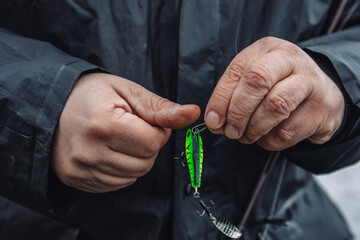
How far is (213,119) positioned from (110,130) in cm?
36

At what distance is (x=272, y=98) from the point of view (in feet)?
3.85

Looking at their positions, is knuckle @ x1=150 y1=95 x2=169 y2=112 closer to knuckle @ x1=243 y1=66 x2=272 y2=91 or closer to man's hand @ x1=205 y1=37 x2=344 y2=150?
man's hand @ x1=205 y1=37 x2=344 y2=150

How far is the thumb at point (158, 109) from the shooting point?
1192 millimetres

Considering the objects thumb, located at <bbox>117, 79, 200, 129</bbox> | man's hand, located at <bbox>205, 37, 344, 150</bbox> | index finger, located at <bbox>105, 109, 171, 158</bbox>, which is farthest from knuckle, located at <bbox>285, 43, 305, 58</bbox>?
index finger, located at <bbox>105, 109, 171, 158</bbox>

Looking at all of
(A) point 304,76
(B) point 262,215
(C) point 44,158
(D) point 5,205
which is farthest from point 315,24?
(D) point 5,205

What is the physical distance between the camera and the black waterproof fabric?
4.36ft

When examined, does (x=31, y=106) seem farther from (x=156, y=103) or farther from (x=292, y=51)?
(x=292, y=51)

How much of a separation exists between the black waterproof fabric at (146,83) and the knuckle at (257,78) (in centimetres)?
38

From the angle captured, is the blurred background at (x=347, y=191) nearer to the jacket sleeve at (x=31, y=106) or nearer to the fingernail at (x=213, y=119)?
the fingernail at (x=213, y=119)

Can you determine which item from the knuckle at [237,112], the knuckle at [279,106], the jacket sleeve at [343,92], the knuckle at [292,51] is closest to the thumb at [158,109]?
the knuckle at [237,112]

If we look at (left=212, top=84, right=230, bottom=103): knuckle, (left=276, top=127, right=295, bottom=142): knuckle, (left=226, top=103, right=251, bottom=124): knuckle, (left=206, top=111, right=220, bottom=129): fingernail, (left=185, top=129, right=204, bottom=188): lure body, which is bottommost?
(left=185, top=129, right=204, bottom=188): lure body

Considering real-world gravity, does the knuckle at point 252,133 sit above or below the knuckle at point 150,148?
above

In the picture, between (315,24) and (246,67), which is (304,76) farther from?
(315,24)

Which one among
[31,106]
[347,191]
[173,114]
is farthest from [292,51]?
[347,191]
